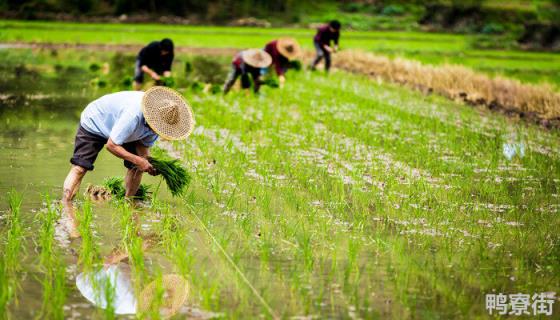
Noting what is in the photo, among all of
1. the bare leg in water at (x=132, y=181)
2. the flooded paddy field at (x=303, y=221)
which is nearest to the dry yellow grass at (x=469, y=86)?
the flooded paddy field at (x=303, y=221)

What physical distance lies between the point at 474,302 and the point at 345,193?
9.05 ft

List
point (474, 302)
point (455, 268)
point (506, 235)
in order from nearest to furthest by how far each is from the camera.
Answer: point (474, 302), point (455, 268), point (506, 235)

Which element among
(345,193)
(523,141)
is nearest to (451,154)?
(523,141)

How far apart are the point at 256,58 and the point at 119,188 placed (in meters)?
6.57

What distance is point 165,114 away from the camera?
6.16 m

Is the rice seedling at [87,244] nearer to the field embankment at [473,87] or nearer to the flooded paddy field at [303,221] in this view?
the flooded paddy field at [303,221]

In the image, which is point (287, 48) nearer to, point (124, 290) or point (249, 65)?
point (249, 65)

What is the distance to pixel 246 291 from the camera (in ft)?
15.3

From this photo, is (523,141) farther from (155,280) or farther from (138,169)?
(155,280)

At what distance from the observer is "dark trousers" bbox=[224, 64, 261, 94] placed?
13.7 m

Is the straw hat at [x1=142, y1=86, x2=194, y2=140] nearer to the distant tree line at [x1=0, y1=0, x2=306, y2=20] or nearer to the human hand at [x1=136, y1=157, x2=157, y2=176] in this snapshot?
the human hand at [x1=136, y1=157, x2=157, y2=176]

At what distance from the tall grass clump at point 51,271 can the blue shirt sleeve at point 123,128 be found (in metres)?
0.60

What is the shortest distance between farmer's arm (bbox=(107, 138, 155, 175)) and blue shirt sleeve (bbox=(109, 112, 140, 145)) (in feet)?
0.12

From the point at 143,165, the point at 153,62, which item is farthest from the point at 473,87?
the point at 143,165
